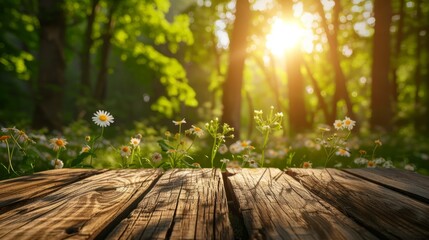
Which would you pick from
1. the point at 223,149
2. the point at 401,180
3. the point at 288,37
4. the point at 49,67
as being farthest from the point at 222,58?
the point at 401,180

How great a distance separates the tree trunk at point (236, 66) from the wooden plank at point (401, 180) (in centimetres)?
661

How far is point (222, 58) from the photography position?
96.9 feet

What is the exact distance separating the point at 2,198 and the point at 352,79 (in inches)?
1070

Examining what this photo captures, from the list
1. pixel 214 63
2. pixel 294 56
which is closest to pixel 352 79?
pixel 214 63

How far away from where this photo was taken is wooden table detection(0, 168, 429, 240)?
52.9 inches

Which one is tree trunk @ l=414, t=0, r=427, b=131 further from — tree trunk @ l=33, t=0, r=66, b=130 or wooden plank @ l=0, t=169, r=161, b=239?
wooden plank @ l=0, t=169, r=161, b=239

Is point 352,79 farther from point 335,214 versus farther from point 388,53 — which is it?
point 335,214

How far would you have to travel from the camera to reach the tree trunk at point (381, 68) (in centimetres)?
1295

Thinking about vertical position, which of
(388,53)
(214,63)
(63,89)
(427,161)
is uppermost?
(214,63)

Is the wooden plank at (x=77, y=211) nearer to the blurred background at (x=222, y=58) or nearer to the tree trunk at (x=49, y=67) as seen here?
the blurred background at (x=222, y=58)

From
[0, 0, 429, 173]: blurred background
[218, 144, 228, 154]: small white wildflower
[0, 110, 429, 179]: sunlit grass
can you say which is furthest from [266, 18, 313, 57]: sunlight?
[218, 144, 228, 154]: small white wildflower

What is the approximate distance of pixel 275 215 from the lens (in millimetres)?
1542

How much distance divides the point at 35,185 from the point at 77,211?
69cm

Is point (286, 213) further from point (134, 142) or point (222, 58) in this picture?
point (222, 58)
